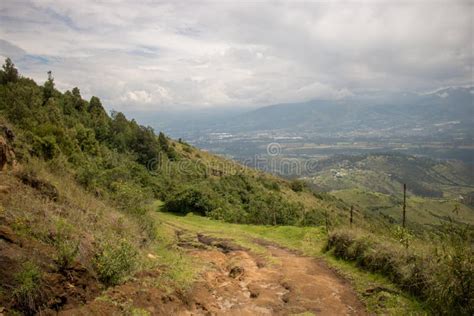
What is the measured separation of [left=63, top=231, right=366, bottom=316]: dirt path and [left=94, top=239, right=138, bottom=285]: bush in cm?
35

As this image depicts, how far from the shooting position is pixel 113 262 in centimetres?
944

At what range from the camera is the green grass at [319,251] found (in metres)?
10.6

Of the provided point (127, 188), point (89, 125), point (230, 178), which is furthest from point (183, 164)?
point (127, 188)

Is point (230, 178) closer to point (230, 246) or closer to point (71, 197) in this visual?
point (230, 246)

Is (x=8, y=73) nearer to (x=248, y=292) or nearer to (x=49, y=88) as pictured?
(x=49, y=88)

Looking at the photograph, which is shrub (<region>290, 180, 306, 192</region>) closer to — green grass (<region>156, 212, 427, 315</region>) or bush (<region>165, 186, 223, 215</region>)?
bush (<region>165, 186, 223, 215</region>)

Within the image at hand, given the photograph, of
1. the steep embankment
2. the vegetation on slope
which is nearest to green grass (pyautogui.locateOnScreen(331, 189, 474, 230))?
the vegetation on slope

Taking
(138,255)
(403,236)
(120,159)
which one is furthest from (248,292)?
(120,159)

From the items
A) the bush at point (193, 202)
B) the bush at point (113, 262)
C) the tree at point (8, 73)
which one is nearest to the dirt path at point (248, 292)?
the bush at point (113, 262)

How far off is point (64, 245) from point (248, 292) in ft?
20.6

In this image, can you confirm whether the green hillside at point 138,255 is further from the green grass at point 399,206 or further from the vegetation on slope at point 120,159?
the green grass at point 399,206

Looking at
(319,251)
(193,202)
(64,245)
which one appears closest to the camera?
(64,245)

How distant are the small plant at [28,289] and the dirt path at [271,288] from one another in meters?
4.41

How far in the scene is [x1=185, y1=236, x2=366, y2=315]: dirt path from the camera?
10.6 meters
